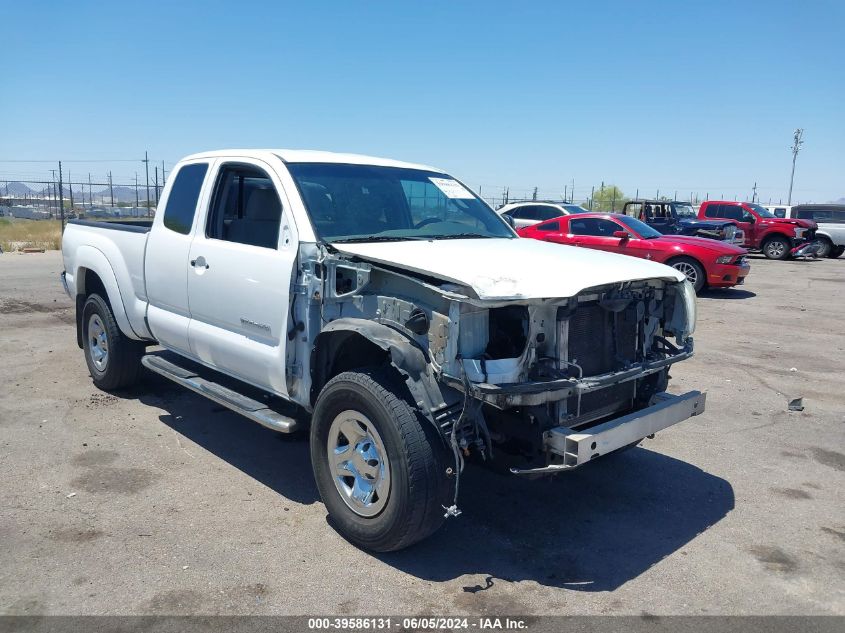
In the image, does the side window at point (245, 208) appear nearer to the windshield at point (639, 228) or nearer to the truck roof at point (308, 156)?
the truck roof at point (308, 156)

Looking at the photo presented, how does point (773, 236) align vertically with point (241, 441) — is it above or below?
above

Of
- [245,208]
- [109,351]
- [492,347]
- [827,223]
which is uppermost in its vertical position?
[245,208]

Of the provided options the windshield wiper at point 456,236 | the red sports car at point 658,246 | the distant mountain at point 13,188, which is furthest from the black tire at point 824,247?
the distant mountain at point 13,188

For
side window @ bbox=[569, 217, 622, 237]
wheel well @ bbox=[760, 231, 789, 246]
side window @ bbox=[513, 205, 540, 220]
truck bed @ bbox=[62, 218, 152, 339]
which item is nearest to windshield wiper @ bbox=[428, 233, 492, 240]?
truck bed @ bbox=[62, 218, 152, 339]

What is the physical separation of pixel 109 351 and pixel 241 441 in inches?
69.0

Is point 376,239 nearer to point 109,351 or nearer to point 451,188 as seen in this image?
point 451,188

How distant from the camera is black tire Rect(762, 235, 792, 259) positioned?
73.2 feet

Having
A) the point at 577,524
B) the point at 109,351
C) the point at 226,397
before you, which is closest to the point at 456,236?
the point at 226,397

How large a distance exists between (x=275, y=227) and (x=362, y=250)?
2.62 feet

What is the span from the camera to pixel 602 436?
347 cm

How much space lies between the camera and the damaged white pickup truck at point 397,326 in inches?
135

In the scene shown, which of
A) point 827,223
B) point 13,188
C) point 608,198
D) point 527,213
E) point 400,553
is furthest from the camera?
point 608,198

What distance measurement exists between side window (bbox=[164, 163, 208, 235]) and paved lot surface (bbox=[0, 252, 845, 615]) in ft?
5.46

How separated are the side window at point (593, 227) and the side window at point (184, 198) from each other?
10.7 m
